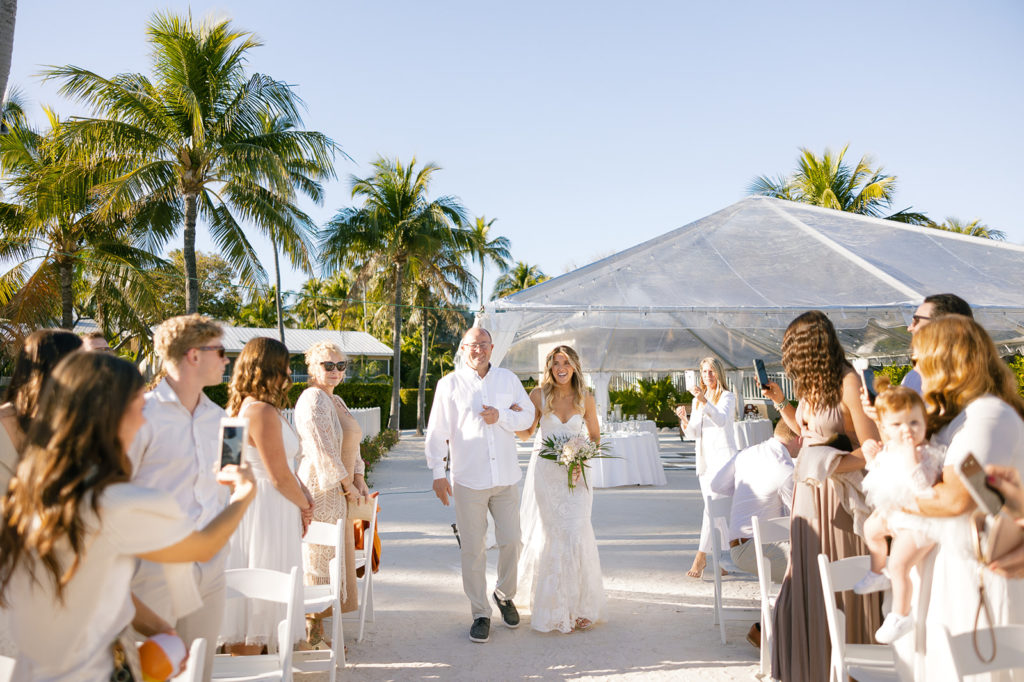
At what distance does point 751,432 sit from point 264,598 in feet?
38.8

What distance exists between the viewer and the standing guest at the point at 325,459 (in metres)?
4.96

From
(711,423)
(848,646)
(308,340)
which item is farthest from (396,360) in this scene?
(848,646)

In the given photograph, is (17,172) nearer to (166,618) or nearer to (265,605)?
(265,605)

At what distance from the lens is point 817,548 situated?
13.1ft

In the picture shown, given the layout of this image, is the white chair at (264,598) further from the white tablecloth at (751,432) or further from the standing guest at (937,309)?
the white tablecloth at (751,432)

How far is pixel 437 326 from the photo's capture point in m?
45.7

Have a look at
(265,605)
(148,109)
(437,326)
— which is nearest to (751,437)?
(265,605)

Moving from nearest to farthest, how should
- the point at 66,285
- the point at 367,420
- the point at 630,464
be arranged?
the point at 630,464
the point at 66,285
the point at 367,420

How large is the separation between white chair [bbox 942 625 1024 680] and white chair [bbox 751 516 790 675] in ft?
6.03

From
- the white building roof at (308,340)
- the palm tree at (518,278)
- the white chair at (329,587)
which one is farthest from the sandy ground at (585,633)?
the palm tree at (518,278)

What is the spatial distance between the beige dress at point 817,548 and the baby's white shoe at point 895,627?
107 cm

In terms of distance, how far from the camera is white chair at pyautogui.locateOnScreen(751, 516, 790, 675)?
4.31 m

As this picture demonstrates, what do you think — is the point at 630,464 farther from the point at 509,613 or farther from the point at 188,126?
the point at 188,126

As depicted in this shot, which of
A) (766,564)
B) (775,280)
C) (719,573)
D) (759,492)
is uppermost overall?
(775,280)
